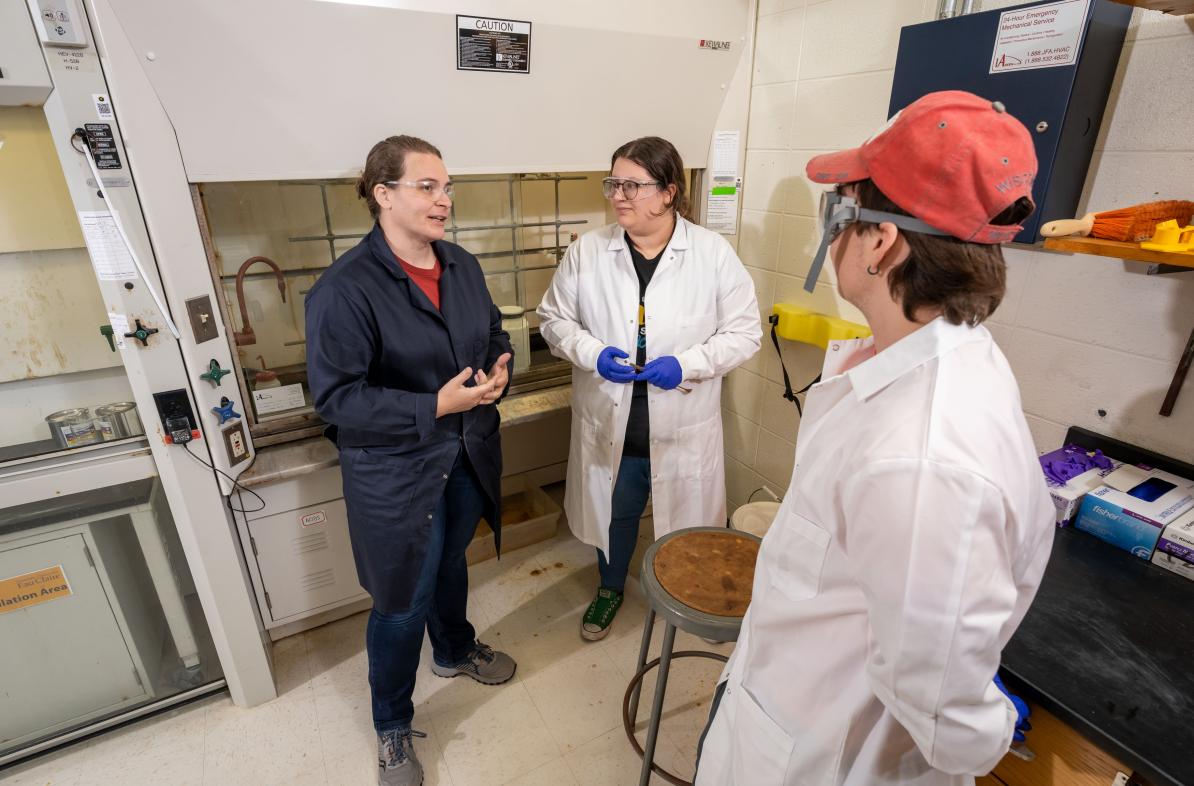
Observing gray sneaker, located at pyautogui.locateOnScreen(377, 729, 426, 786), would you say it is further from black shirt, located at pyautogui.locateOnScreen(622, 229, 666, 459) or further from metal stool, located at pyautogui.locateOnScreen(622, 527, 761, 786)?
black shirt, located at pyautogui.locateOnScreen(622, 229, 666, 459)

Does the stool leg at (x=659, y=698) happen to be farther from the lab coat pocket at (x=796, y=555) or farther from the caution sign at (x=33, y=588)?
the caution sign at (x=33, y=588)

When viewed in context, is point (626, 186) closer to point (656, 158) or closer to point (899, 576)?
point (656, 158)

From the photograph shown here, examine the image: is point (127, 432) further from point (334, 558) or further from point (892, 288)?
point (892, 288)

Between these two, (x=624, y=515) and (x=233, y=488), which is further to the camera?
(x=624, y=515)

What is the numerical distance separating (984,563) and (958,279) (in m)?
0.32

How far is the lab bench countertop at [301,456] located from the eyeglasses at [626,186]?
2.58 feet

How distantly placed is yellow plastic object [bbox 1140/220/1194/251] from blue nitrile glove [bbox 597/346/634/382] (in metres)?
1.08

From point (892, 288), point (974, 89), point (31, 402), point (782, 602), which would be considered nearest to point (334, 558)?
point (31, 402)

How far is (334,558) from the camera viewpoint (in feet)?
6.40

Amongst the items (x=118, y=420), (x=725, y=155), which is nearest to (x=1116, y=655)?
(x=725, y=155)

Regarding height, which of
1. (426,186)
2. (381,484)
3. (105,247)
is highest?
(426,186)

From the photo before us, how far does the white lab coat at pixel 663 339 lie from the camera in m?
1.75

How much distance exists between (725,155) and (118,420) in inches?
78.4

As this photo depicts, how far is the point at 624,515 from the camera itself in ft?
6.59
